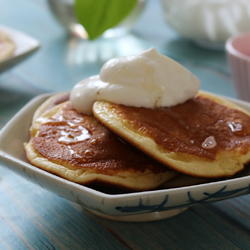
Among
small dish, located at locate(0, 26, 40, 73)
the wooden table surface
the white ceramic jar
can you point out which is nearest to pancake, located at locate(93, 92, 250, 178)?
the wooden table surface

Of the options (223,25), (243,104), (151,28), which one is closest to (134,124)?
(243,104)

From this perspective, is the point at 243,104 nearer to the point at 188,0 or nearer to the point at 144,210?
the point at 144,210

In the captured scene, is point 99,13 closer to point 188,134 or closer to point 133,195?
point 188,134

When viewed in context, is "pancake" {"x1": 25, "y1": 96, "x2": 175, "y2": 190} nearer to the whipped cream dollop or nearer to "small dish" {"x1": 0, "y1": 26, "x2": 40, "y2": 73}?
the whipped cream dollop

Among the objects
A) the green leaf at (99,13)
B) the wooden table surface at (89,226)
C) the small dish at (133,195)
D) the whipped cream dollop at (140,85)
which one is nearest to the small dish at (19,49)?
the wooden table surface at (89,226)

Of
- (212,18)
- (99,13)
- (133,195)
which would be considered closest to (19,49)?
(99,13)

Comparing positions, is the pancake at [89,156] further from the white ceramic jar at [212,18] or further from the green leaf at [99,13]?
the white ceramic jar at [212,18]
